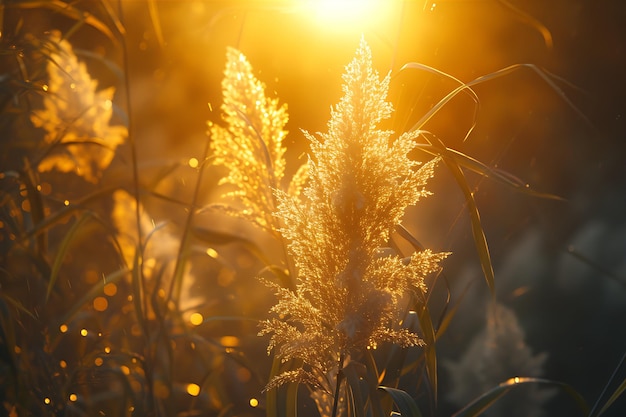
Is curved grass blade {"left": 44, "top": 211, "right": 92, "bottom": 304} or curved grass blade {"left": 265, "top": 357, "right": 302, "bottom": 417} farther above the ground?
curved grass blade {"left": 44, "top": 211, "right": 92, "bottom": 304}

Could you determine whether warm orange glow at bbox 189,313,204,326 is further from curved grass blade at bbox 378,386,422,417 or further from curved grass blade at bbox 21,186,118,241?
curved grass blade at bbox 378,386,422,417

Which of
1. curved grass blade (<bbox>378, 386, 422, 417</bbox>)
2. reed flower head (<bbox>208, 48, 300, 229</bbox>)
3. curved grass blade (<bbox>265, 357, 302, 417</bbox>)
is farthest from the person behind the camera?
reed flower head (<bbox>208, 48, 300, 229</bbox>)

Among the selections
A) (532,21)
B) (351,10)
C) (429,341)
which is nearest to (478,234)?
(429,341)

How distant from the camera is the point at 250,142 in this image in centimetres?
106

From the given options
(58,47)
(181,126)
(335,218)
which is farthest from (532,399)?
(181,126)

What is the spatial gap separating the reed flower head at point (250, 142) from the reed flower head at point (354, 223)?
23 centimetres

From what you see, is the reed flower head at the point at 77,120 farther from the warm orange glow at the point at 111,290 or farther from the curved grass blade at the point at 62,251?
the curved grass blade at the point at 62,251

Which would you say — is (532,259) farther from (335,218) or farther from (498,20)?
(335,218)

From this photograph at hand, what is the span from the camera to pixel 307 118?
1755 mm

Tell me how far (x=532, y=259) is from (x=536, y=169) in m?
0.28

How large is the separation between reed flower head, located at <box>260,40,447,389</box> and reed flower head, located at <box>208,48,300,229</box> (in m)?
0.23

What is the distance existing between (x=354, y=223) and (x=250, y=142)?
1.06ft

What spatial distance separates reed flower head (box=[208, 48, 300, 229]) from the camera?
1.06 m

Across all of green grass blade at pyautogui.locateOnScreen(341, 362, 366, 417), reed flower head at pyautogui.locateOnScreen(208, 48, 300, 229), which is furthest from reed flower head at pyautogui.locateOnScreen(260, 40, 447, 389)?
reed flower head at pyautogui.locateOnScreen(208, 48, 300, 229)
